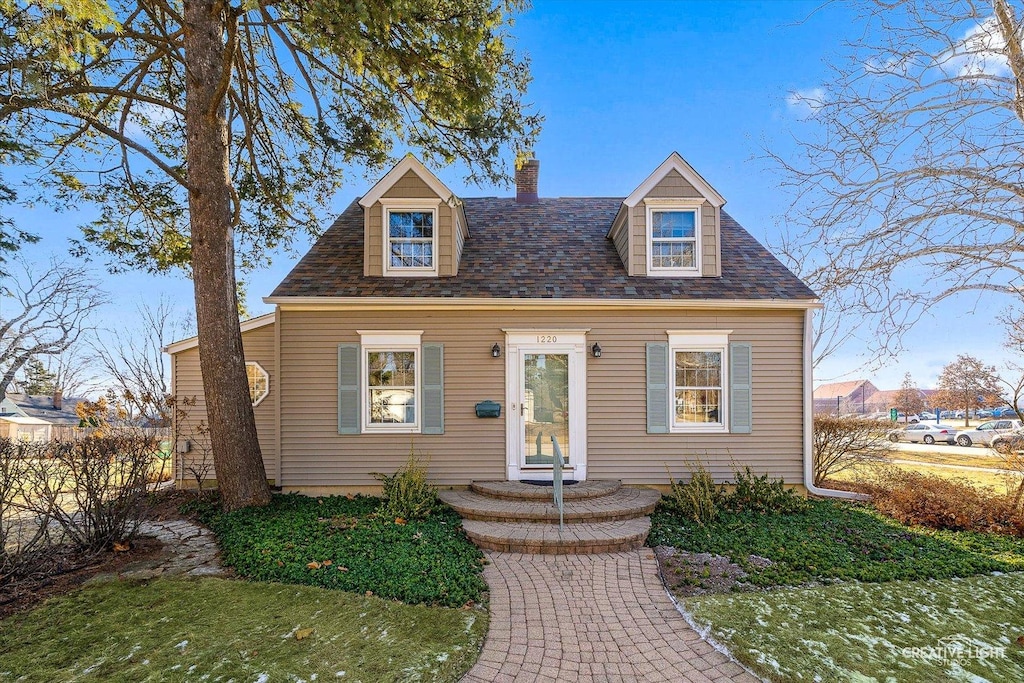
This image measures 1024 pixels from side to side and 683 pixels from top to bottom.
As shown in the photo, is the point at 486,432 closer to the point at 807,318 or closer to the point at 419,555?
the point at 419,555

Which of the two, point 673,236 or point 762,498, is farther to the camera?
point 673,236

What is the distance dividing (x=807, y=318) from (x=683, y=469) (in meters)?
3.57

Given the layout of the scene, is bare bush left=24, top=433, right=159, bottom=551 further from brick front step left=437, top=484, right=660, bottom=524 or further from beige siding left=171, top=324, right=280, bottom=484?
brick front step left=437, top=484, right=660, bottom=524

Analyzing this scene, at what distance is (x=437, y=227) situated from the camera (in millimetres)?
8641

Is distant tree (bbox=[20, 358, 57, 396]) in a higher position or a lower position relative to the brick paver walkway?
higher

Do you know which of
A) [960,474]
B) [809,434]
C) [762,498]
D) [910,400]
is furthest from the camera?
[910,400]

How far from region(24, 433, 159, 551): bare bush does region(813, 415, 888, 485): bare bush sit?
11385 mm

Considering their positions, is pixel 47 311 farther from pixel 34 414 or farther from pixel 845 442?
pixel 845 442

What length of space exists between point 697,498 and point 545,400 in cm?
292

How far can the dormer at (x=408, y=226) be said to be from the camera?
8.59 metres

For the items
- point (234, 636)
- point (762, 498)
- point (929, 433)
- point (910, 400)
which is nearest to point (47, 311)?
point (234, 636)

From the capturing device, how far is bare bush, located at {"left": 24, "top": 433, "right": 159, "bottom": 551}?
502 cm

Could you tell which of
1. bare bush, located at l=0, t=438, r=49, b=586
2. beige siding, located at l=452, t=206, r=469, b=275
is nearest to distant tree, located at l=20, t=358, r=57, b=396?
bare bush, located at l=0, t=438, r=49, b=586

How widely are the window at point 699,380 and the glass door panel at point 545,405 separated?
198 cm
